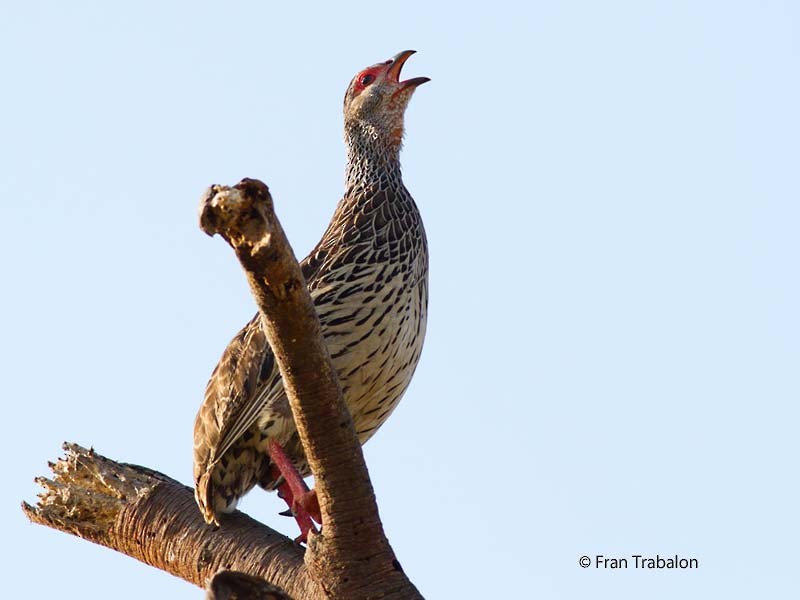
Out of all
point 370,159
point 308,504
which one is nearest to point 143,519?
point 308,504

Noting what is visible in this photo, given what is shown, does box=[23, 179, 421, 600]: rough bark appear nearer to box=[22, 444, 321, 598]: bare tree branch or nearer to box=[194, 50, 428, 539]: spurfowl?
box=[22, 444, 321, 598]: bare tree branch

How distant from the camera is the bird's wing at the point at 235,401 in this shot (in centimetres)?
730

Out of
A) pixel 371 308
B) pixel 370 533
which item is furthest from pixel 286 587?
pixel 371 308

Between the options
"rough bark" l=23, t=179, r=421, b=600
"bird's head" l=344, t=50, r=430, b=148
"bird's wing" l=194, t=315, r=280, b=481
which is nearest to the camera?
"rough bark" l=23, t=179, r=421, b=600

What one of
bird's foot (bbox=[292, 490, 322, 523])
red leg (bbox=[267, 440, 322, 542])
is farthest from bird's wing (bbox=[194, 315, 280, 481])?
bird's foot (bbox=[292, 490, 322, 523])

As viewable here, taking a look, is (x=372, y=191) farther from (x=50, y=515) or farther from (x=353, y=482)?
(x=353, y=482)

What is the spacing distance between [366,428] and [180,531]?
132cm

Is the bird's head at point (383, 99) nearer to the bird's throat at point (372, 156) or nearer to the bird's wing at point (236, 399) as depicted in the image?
the bird's throat at point (372, 156)

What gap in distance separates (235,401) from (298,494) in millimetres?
626

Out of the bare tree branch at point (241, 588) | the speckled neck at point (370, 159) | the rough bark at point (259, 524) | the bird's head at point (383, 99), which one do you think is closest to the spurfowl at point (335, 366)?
the rough bark at point (259, 524)

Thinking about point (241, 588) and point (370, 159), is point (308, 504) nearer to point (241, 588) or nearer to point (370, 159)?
point (241, 588)

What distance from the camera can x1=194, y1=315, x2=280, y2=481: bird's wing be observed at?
288 inches

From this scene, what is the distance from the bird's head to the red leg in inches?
107

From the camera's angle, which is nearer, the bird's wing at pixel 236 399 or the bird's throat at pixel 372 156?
the bird's wing at pixel 236 399
